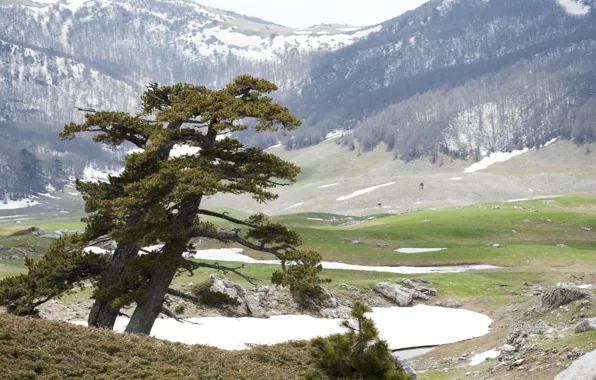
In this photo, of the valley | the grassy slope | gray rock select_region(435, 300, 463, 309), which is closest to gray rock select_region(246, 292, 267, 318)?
the valley

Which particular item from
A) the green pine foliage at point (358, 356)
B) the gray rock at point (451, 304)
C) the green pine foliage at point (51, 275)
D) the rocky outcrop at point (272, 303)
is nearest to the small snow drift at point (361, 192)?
the gray rock at point (451, 304)

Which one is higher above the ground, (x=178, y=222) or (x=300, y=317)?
(x=178, y=222)

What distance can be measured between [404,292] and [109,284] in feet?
101

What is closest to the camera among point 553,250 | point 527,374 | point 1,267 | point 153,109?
point 527,374

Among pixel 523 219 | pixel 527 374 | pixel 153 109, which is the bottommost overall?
pixel 523 219

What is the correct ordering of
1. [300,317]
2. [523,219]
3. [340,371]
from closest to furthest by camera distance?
[340,371]
[300,317]
[523,219]

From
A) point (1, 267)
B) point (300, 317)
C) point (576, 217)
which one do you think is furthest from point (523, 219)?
point (1, 267)

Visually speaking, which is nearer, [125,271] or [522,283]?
[125,271]

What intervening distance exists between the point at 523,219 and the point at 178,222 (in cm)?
9220

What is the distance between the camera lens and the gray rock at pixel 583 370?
1684cm

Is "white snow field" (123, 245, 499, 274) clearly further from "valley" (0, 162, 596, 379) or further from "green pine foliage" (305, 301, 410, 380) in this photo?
"green pine foliage" (305, 301, 410, 380)

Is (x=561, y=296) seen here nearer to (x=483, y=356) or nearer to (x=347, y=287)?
(x=483, y=356)

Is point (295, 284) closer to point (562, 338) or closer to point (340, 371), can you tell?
point (340, 371)

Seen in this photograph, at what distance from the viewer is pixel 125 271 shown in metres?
21.9
